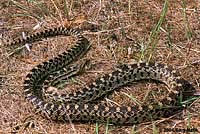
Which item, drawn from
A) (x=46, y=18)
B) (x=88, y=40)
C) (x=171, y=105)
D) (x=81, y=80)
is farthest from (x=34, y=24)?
(x=171, y=105)

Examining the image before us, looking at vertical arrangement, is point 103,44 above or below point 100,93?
above

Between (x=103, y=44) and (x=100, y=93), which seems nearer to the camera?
(x=100, y=93)

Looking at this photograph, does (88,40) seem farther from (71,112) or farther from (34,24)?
(71,112)

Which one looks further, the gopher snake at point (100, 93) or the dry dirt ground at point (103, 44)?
the dry dirt ground at point (103, 44)

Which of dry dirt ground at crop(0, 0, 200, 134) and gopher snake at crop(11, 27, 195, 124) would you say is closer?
gopher snake at crop(11, 27, 195, 124)
